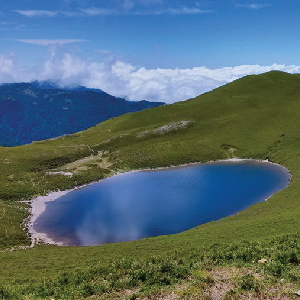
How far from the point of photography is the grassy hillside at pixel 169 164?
71.7 feet

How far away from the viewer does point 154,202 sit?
73688 mm

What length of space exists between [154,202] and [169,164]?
129 ft

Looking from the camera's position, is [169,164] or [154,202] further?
[169,164]

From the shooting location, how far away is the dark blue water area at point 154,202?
5941 centimetres

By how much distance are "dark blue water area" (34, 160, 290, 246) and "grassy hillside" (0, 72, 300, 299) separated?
237 inches

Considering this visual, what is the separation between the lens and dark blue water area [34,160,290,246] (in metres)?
59.4

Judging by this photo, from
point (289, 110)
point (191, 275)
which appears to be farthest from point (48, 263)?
point (289, 110)

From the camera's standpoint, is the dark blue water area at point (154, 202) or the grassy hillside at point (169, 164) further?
the dark blue water area at point (154, 202)

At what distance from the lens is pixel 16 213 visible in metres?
69.6

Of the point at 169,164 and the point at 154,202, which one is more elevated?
the point at 169,164

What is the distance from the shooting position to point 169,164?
111750 mm

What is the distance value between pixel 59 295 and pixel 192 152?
10223 centimetres

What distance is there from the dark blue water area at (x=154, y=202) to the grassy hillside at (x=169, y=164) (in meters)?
6.02

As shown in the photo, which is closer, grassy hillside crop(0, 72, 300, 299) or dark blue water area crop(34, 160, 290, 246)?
grassy hillside crop(0, 72, 300, 299)
